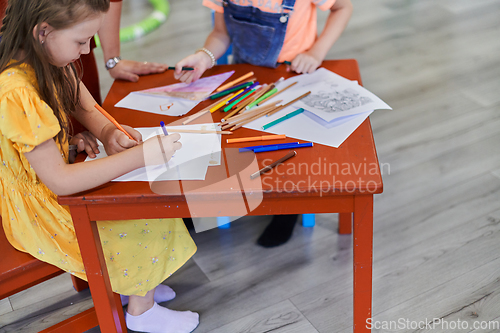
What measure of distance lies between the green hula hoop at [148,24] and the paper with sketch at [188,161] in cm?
228

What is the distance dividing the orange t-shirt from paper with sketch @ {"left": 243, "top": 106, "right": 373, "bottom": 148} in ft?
1.41

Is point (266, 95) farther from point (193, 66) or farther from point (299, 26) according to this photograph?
point (299, 26)

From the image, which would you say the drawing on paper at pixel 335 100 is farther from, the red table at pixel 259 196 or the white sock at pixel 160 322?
the white sock at pixel 160 322

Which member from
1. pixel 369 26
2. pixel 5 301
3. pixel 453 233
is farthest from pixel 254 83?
pixel 369 26

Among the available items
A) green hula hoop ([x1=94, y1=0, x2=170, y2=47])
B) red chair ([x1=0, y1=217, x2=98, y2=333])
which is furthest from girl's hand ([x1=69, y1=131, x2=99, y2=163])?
green hula hoop ([x1=94, y1=0, x2=170, y2=47])

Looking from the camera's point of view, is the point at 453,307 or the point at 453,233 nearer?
the point at 453,307

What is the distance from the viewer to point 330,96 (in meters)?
1.15

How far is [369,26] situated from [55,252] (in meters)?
2.71

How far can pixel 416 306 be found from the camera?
1331 mm

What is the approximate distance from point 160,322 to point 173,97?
60cm

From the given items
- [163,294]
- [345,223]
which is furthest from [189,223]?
[345,223]

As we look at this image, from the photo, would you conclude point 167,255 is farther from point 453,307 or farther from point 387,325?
point 453,307

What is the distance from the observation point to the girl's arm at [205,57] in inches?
50.7

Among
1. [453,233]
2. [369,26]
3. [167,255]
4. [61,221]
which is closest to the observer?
[61,221]
